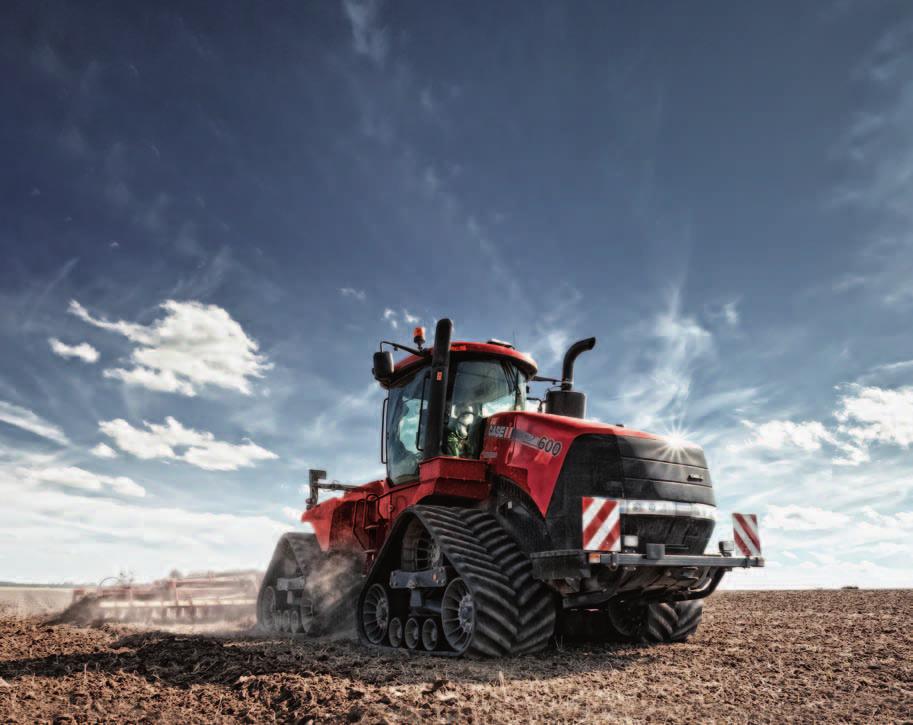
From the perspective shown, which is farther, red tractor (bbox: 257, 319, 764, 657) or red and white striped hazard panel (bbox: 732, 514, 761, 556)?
red and white striped hazard panel (bbox: 732, 514, 761, 556)

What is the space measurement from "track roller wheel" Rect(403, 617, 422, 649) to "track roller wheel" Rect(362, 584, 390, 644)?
1.78ft

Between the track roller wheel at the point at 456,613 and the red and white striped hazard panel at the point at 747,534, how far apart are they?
3373 millimetres

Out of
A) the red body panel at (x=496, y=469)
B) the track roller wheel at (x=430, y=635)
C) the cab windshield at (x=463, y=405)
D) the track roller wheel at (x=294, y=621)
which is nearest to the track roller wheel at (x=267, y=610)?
the track roller wheel at (x=294, y=621)

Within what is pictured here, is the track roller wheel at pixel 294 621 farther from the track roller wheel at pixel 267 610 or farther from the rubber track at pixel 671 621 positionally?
the rubber track at pixel 671 621

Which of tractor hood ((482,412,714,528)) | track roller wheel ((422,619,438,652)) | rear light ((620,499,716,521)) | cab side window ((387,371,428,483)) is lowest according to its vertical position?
track roller wheel ((422,619,438,652))

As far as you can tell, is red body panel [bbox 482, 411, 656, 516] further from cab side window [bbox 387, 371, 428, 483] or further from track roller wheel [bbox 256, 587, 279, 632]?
track roller wheel [bbox 256, 587, 279, 632]

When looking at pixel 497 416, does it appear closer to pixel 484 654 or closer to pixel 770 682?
pixel 484 654

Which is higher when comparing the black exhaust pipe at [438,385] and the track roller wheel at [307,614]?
the black exhaust pipe at [438,385]

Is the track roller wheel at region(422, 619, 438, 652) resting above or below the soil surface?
above

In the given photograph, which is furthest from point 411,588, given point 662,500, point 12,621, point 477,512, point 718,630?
point 12,621

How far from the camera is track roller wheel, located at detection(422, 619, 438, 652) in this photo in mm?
8070

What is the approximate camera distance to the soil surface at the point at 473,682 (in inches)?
205

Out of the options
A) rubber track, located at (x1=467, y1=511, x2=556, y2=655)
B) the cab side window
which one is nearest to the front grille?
rubber track, located at (x1=467, y1=511, x2=556, y2=655)

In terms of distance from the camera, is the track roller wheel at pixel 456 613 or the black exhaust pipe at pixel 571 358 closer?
the track roller wheel at pixel 456 613
